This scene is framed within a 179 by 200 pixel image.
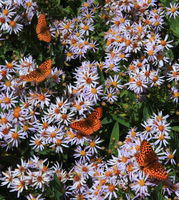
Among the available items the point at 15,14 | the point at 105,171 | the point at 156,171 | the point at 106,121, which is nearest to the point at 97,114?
the point at 106,121

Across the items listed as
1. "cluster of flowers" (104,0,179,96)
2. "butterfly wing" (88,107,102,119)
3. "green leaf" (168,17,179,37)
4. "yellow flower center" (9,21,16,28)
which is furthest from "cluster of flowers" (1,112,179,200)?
"yellow flower center" (9,21,16,28)

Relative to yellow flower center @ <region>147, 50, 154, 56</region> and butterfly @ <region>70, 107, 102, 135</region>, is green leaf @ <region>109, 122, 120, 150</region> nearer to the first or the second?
butterfly @ <region>70, 107, 102, 135</region>

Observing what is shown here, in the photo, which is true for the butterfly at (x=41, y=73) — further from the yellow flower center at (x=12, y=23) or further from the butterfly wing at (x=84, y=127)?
the yellow flower center at (x=12, y=23)

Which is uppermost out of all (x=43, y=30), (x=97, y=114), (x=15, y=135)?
(x=43, y=30)

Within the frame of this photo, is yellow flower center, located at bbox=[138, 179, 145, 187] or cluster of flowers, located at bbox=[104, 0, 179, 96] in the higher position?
cluster of flowers, located at bbox=[104, 0, 179, 96]

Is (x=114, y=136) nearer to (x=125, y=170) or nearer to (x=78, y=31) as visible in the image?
(x=125, y=170)
